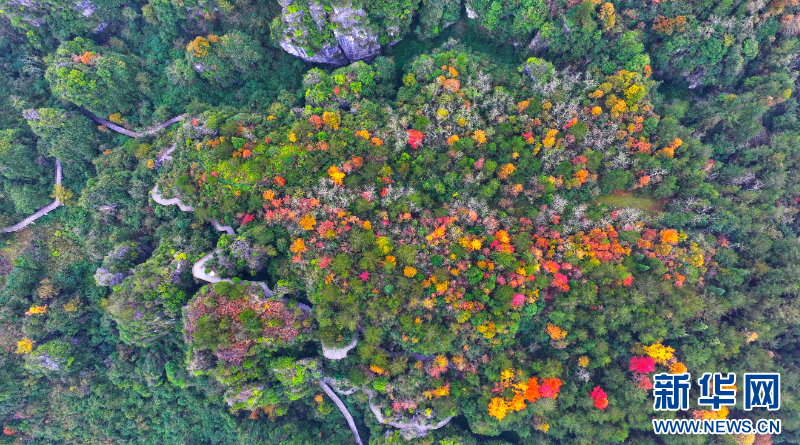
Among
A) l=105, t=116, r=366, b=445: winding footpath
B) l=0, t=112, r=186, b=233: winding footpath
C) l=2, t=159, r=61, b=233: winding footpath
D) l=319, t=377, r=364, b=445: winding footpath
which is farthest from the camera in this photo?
l=2, t=159, r=61, b=233: winding footpath

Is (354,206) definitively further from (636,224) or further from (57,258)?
(57,258)

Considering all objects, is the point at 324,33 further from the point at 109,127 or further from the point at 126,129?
the point at 109,127

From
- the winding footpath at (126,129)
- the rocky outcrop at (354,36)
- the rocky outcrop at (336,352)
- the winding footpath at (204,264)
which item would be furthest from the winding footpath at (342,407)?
the rocky outcrop at (354,36)

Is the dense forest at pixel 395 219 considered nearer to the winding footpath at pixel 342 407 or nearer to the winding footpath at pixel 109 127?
the winding footpath at pixel 342 407

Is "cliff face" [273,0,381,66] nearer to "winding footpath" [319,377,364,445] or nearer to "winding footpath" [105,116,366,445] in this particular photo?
"winding footpath" [105,116,366,445]

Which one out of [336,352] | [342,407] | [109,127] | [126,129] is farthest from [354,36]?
[342,407]

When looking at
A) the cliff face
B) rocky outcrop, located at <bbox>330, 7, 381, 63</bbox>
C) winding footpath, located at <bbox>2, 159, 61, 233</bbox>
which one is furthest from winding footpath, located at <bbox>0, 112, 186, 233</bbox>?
rocky outcrop, located at <bbox>330, 7, 381, 63</bbox>
